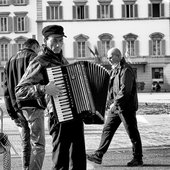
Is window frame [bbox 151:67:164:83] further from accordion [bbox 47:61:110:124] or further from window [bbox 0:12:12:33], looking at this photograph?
accordion [bbox 47:61:110:124]

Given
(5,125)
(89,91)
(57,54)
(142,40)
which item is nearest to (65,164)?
(89,91)

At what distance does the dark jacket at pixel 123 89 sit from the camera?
27.7ft

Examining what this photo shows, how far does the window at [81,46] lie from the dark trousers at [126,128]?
47.1m

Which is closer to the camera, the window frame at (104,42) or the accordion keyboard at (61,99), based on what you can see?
the accordion keyboard at (61,99)

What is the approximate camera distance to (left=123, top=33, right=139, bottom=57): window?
182 ft

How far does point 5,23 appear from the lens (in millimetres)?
56781

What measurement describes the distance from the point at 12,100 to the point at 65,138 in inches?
68.8

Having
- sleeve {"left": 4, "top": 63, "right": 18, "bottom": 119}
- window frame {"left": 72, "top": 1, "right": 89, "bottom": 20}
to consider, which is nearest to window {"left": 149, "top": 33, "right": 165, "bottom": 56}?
window frame {"left": 72, "top": 1, "right": 89, "bottom": 20}

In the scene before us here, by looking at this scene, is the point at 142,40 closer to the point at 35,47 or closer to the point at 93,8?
the point at 93,8

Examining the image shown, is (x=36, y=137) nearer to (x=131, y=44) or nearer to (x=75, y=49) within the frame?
(x=75, y=49)

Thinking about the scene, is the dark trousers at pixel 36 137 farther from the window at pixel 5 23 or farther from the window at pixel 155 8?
the window at pixel 5 23

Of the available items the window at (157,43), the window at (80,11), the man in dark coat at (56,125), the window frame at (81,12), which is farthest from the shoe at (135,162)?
the window at (80,11)

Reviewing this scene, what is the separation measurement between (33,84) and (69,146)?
0.77 metres

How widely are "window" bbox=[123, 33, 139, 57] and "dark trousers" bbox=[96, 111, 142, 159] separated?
47.0 metres
